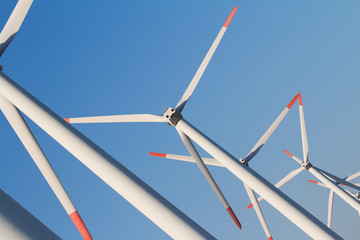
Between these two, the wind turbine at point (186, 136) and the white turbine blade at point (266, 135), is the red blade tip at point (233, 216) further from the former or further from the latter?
the white turbine blade at point (266, 135)

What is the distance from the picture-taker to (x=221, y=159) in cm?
1496

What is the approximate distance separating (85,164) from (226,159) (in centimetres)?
869

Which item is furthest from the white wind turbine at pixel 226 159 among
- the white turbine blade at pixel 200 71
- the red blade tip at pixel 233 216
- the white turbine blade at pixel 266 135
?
the white turbine blade at pixel 266 135

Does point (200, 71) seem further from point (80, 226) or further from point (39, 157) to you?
point (80, 226)

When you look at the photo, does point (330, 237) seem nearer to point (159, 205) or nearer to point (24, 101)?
point (159, 205)

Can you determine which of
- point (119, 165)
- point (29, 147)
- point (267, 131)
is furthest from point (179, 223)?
point (267, 131)

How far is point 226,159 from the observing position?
48.8 feet

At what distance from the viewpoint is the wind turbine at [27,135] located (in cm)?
910

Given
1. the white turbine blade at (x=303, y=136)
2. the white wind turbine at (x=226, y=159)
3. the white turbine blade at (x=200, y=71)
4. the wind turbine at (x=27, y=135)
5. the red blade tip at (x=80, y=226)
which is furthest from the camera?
the white turbine blade at (x=303, y=136)

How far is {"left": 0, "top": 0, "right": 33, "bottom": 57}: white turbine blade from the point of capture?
1037cm

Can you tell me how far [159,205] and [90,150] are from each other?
2.02 meters

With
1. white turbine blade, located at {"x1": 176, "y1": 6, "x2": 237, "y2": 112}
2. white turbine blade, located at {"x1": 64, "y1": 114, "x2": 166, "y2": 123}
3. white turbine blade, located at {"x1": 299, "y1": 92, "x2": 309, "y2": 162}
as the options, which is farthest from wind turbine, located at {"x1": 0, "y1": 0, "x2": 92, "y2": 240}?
white turbine blade, located at {"x1": 299, "y1": 92, "x2": 309, "y2": 162}

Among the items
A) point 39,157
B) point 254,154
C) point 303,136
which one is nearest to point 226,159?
point 39,157

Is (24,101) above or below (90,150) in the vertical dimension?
above
